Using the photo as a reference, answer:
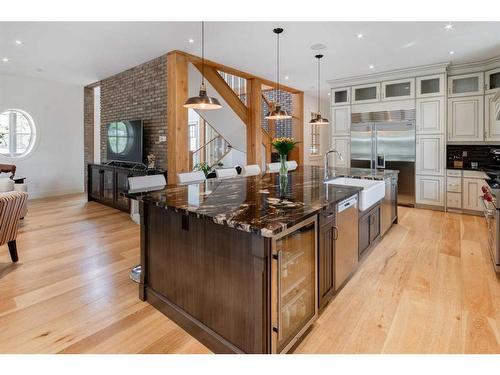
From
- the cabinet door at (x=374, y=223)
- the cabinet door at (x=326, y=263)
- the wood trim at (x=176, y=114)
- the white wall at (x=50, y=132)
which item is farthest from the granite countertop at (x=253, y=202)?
the white wall at (x=50, y=132)

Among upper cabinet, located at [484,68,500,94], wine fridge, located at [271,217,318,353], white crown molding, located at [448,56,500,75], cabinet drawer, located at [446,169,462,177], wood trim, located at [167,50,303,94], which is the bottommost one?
wine fridge, located at [271,217,318,353]

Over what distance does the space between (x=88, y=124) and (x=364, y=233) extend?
766 cm

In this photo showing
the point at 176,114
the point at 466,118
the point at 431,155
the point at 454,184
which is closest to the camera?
the point at 176,114

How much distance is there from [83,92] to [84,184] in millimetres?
2398

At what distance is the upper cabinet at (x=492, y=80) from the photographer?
5.35 metres

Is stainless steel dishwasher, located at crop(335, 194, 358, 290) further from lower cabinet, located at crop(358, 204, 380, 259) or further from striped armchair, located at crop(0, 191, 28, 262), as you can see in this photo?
striped armchair, located at crop(0, 191, 28, 262)

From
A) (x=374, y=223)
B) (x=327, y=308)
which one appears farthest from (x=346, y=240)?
(x=374, y=223)

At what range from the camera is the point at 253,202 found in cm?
213

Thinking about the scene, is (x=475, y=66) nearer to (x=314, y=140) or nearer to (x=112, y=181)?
(x=314, y=140)

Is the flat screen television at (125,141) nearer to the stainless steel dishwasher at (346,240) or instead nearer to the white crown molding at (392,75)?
the stainless steel dishwasher at (346,240)

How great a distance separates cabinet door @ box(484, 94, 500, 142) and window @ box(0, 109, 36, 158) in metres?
9.40

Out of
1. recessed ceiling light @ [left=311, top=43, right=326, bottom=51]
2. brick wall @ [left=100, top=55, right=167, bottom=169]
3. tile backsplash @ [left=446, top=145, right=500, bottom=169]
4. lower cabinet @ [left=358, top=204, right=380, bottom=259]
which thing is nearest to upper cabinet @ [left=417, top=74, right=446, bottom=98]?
tile backsplash @ [left=446, top=145, right=500, bottom=169]

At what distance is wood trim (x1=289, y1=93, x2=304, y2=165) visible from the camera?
8492mm

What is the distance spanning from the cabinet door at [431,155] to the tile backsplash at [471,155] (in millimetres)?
192
